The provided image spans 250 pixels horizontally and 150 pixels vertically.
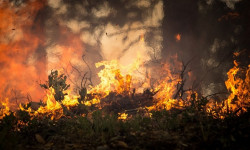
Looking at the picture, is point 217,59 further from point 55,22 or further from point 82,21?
point 55,22

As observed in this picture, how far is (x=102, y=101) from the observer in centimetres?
806

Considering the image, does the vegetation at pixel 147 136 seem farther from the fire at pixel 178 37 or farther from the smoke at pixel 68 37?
the smoke at pixel 68 37

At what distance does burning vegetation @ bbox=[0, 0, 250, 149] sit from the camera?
2604 mm

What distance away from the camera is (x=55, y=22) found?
1608 centimetres

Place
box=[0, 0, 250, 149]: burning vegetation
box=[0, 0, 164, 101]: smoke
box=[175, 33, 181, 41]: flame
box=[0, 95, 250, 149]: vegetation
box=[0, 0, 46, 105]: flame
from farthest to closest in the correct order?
box=[0, 0, 164, 101]: smoke < box=[0, 0, 46, 105]: flame < box=[175, 33, 181, 41]: flame < box=[0, 0, 250, 149]: burning vegetation < box=[0, 95, 250, 149]: vegetation

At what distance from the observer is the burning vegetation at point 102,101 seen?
2604 millimetres

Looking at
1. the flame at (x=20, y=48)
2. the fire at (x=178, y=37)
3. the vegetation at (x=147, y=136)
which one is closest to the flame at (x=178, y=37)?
the fire at (x=178, y=37)

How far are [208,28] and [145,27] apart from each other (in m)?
7.09

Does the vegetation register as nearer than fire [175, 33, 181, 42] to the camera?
Yes

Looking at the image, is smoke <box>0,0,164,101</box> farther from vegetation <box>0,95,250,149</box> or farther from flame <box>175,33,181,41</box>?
vegetation <box>0,95,250,149</box>

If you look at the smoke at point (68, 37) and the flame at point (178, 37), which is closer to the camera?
the flame at point (178, 37)

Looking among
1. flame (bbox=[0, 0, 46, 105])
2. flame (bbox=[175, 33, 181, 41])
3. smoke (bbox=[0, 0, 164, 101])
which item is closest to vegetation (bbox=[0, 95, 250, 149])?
flame (bbox=[175, 33, 181, 41])

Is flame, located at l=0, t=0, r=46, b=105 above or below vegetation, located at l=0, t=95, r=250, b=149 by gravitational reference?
above

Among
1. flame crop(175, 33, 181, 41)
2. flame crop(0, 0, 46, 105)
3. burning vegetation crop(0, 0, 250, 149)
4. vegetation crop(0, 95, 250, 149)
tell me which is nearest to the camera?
vegetation crop(0, 95, 250, 149)
